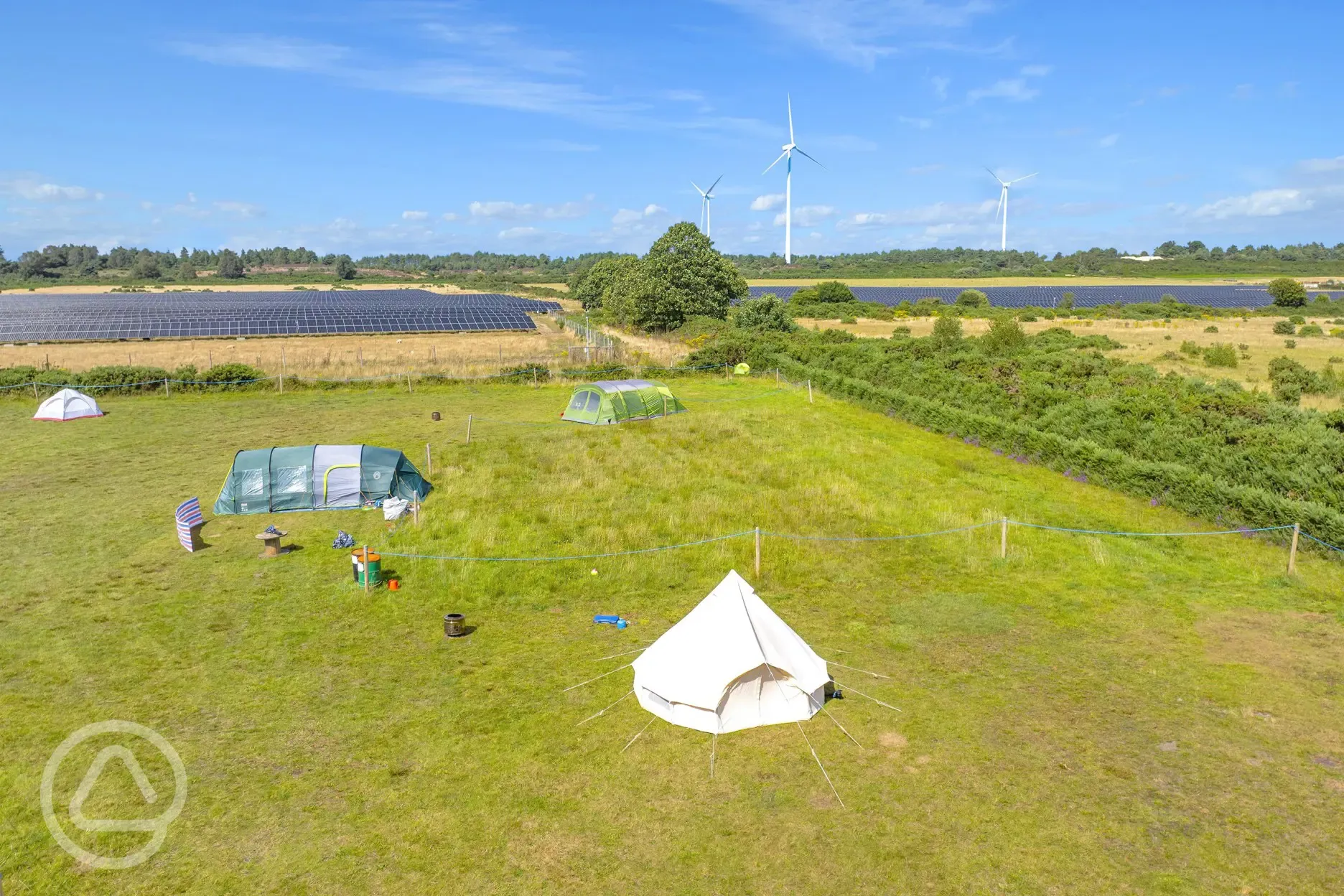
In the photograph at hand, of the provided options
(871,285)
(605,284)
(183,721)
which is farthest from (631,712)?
(871,285)

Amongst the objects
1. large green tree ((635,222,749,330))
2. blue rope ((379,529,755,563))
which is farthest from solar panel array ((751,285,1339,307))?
blue rope ((379,529,755,563))

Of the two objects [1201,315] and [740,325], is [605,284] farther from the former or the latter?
[1201,315]

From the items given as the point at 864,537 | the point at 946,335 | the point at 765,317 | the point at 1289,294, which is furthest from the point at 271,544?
the point at 1289,294

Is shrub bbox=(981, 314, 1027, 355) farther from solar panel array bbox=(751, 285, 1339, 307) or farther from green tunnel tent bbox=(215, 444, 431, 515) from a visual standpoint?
solar panel array bbox=(751, 285, 1339, 307)

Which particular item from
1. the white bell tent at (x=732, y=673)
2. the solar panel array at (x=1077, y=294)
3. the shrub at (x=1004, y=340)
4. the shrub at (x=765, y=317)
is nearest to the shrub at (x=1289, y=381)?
the shrub at (x=1004, y=340)

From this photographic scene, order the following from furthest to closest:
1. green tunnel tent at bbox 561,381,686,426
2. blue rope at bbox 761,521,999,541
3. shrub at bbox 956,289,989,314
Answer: shrub at bbox 956,289,989,314 → green tunnel tent at bbox 561,381,686,426 → blue rope at bbox 761,521,999,541

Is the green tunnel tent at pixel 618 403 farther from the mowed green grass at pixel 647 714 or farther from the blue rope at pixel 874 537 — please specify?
the blue rope at pixel 874 537
